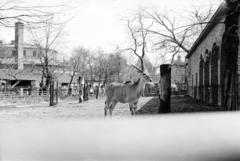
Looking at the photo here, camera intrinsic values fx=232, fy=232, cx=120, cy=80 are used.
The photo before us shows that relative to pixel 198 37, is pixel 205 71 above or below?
below

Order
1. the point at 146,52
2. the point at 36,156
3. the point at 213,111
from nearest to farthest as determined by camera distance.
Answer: the point at 36,156, the point at 146,52, the point at 213,111

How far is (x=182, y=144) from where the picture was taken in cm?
91

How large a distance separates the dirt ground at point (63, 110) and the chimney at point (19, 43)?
14 cm

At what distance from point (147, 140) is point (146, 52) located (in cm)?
33

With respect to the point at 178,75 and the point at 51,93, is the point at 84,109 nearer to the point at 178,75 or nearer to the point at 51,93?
the point at 51,93

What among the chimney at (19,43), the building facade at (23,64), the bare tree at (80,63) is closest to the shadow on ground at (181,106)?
the bare tree at (80,63)

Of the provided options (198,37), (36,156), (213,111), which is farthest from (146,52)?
(36,156)

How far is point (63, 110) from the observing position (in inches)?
32.3

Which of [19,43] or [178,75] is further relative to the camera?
[178,75]

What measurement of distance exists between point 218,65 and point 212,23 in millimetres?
192

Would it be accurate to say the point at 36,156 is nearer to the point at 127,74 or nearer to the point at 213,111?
the point at 127,74

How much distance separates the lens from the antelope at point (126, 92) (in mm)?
862

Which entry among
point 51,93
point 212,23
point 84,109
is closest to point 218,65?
point 212,23

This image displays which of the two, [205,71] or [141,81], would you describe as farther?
A: [205,71]
